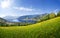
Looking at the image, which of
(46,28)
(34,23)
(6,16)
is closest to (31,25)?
(34,23)

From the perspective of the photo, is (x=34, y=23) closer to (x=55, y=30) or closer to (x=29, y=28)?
(x=29, y=28)

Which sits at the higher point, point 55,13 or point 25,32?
point 55,13

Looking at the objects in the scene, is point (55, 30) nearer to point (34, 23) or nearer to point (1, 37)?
point (34, 23)

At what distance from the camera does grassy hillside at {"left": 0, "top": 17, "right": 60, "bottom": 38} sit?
507 cm

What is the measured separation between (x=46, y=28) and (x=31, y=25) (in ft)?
1.53

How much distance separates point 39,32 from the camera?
5.10 metres

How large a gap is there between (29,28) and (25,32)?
0.58 ft

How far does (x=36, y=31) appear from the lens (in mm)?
5121

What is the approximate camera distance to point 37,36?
16.5 ft

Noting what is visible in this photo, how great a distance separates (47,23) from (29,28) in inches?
22.2

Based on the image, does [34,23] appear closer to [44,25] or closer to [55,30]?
[44,25]

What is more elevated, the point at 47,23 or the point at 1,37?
the point at 47,23

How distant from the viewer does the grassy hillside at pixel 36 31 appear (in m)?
5.07

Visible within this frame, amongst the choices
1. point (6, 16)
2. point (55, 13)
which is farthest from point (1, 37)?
point (55, 13)
